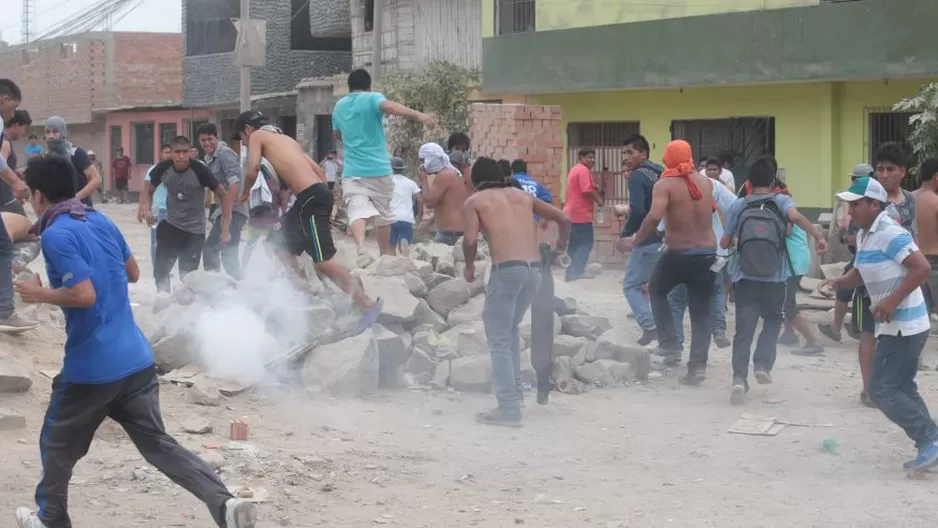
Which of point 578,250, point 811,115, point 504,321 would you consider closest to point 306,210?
point 504,321

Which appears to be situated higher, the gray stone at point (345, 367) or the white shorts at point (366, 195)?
the white shorts at point (366, 195)

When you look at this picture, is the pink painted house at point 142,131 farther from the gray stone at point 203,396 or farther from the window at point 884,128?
the gray stone at point 203,396

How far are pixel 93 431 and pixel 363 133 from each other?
5.46 metres

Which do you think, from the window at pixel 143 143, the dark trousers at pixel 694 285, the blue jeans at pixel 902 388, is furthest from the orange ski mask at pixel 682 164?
the window at pixel 143 143

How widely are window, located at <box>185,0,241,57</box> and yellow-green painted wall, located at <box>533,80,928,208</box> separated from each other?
67.8ft

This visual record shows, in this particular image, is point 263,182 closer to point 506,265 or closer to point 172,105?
point 506,265

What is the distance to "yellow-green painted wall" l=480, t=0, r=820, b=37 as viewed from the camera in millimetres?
20594

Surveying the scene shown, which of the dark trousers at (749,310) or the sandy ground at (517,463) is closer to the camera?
the sandy ground at (517,463)

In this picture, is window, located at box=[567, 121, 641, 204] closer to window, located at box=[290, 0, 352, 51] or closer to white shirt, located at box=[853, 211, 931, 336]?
white shirt, located at box=[853, 211, 931, 336]

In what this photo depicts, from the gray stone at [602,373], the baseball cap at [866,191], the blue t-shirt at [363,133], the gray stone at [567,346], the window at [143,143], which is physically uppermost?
the window at [143,143]

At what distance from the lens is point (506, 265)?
28.2ft

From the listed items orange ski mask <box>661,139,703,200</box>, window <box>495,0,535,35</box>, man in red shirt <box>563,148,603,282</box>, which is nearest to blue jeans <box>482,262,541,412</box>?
orange ski mask <box>661,139,703,200</box>

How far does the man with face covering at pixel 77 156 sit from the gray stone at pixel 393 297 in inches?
90.8

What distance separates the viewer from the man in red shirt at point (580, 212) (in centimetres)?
1750
